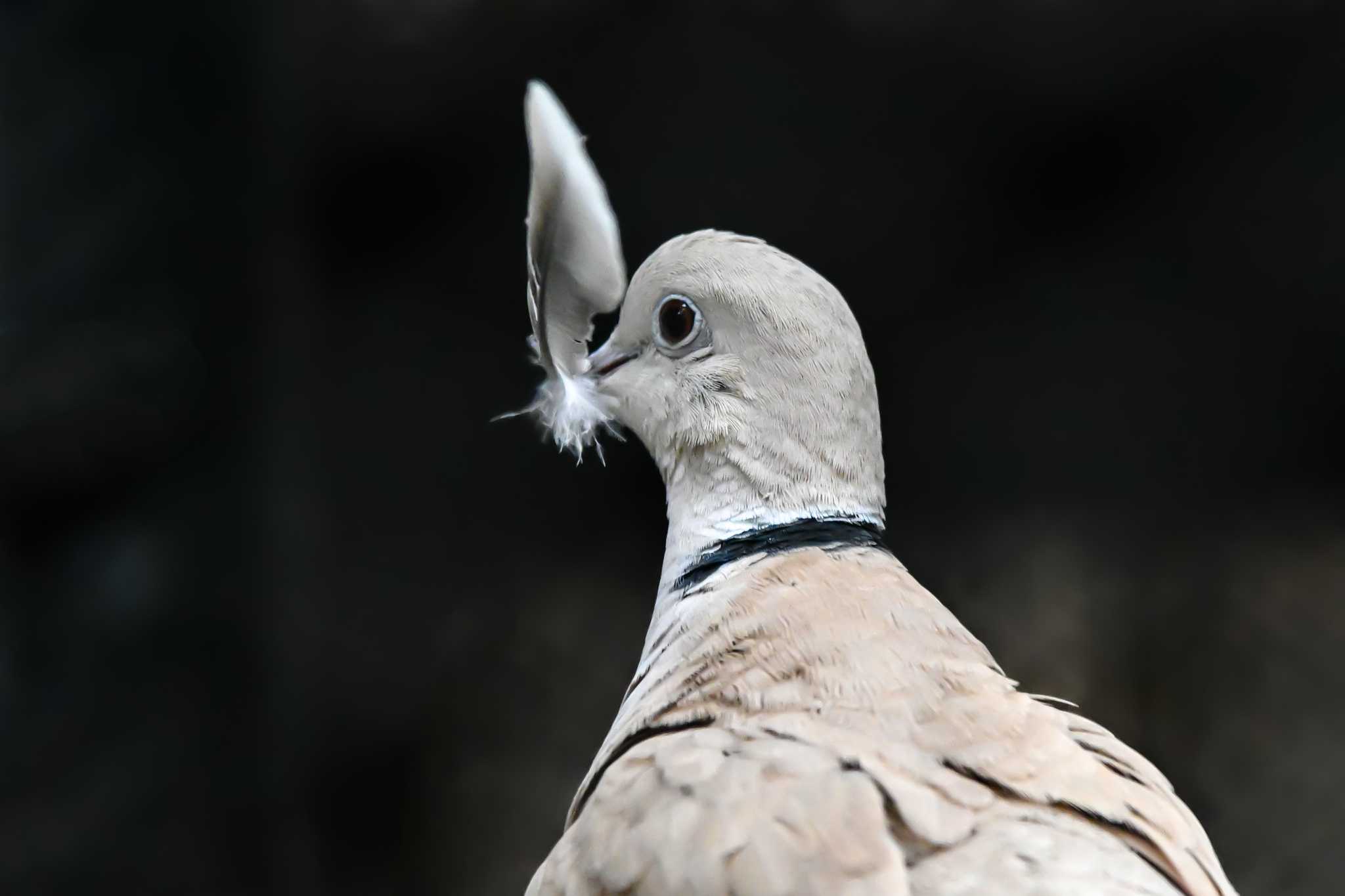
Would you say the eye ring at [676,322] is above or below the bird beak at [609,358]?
above

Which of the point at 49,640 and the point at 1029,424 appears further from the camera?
the point at 1029,424

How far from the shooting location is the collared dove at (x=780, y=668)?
1060mm

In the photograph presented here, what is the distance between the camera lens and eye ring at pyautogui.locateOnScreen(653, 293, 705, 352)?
1.55 m

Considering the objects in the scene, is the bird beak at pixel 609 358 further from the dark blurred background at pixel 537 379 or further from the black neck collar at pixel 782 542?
the dark blurred background at pixel 537 379

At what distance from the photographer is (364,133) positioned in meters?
2.82

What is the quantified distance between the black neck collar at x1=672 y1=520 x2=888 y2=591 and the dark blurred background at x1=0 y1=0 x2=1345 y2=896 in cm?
139

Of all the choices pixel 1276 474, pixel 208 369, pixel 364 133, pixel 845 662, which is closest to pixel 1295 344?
pixel 1276 474

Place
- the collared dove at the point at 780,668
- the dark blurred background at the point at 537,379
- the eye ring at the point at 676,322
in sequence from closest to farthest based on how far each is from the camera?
1. the collared dove at the point at 780,668
2. the eye ring at the point at 676,322
3. the dark blurred background at the point at 537,379

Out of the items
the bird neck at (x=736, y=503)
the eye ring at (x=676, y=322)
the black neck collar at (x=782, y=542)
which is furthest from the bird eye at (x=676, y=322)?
the black neck collar at (x=782, y=542)

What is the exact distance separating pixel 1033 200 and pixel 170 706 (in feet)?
7.26

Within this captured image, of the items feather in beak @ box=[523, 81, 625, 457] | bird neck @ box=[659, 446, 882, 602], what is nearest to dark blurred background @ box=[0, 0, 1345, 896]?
feather in beak @ box=[523, 81, 625, 457]

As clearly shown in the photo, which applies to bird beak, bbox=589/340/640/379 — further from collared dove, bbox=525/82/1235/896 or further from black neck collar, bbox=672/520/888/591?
black neck collar, bbox=672/520/888/591

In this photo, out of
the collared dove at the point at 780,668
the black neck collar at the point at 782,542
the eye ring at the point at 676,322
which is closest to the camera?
the collared dove at the point at 780,668

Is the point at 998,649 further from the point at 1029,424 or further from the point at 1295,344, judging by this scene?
the point at 1295,344
